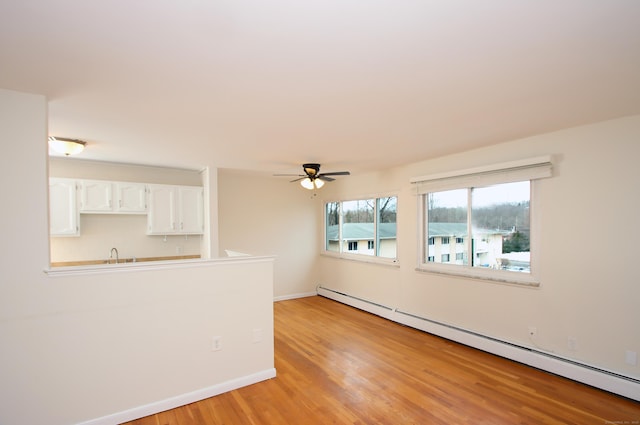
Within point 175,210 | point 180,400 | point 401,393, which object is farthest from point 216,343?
point 175,210

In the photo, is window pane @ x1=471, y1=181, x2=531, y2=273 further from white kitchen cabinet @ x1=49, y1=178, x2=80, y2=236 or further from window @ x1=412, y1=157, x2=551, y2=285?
white kitchen cabinet @ x1=49, y1=178, x2=80, y2=236

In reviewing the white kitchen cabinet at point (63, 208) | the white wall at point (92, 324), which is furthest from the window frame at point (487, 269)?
the white kitchen cabinet at point (63, 208)

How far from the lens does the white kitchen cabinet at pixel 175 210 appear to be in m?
4.87

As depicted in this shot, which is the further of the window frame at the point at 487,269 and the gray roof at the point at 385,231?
the gray roof at the point at 385,231

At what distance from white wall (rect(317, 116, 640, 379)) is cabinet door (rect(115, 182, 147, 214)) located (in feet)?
15.5

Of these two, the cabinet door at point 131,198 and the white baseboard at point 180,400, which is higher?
the cabinet door at point 131,198

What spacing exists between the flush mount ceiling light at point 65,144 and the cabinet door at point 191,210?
1.73 m

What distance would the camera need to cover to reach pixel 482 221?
3965 mm

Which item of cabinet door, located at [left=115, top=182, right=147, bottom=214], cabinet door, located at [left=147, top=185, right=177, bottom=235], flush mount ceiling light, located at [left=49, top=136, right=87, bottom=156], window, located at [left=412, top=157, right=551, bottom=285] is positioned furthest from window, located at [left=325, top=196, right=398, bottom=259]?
flush mount ceiling light, located at [left=49, top=136, right=87, bottom=156]

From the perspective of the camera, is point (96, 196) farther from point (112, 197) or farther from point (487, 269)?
point (487, 269)

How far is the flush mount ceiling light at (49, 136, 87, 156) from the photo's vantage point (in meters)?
3.26

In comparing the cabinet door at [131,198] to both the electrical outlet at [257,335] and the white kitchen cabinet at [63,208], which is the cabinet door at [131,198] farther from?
the electrical outlet at [257,335]

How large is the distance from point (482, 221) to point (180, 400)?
393cm

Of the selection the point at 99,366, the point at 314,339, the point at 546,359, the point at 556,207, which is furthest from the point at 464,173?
the point at 99,366
